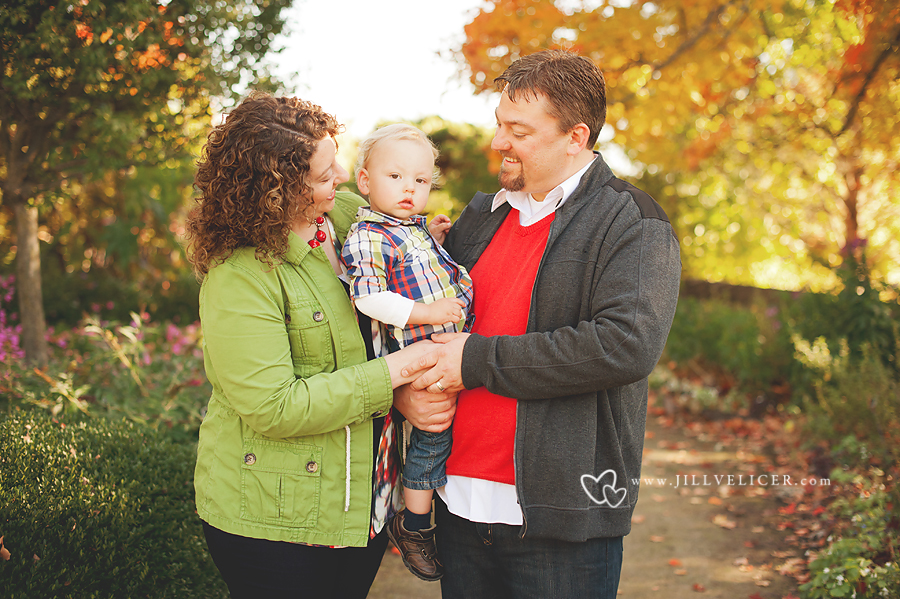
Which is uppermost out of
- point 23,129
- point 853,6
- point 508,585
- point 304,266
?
point 853,6

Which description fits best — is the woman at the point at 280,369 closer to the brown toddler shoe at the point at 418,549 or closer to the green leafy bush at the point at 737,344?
the brown toddler shoe at the point at 418,549

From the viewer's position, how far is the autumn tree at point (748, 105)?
5.19 metres

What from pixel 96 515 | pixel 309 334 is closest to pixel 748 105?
pixel 309 334

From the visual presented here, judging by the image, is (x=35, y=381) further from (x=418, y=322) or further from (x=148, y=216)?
(x=148, y=216)

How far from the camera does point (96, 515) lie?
2117 mm

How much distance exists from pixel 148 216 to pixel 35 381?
4.35 metres

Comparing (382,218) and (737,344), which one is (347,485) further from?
(737,344)

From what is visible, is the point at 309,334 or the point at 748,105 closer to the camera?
the point at 309,334

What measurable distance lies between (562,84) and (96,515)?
80.8 inches

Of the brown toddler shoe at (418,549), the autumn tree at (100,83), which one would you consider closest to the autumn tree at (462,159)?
the autumn tree at (100,83)

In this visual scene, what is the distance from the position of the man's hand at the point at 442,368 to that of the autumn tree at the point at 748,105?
3691mm

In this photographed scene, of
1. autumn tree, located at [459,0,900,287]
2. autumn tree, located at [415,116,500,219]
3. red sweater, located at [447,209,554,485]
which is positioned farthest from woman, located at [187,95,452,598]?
autumn tree, located at [415,116,500,219]

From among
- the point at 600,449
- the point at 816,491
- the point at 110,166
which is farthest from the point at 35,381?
the point at 816,491

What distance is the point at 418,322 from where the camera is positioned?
6.02 ft
